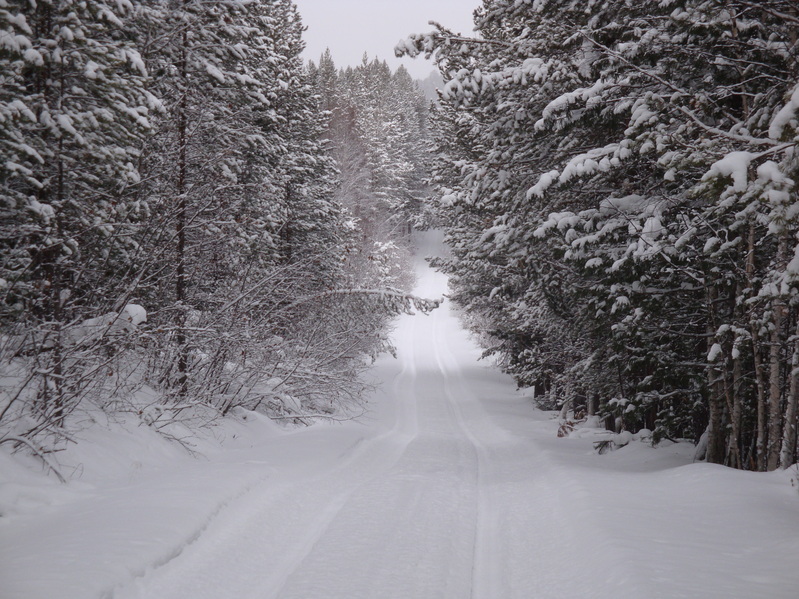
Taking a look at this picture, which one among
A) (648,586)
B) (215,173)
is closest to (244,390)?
(215,173)

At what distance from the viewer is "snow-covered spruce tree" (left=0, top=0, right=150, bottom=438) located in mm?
6520

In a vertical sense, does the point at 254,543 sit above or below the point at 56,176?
below

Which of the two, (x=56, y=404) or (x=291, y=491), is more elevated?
(x=56, y=404)

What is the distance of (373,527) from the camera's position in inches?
238

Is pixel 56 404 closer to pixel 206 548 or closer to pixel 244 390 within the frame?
pixel 206 548

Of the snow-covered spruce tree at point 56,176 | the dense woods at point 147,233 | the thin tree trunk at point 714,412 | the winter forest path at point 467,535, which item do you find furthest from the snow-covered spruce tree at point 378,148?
the snow-covered spruce tree at point 56,176

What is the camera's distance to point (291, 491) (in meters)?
7.04

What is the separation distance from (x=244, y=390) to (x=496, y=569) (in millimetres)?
8722

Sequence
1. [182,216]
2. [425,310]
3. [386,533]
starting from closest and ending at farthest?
[386,533] < [182,216] < [425,310]

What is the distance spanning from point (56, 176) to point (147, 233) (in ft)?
5.00

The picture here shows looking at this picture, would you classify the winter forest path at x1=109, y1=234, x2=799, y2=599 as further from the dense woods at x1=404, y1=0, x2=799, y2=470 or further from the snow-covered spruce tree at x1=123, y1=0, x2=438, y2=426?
the snow-covered spruce tree at x1=123, y1=0, x2=438, y2=426

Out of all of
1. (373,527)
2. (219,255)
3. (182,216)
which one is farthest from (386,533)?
(219,255)

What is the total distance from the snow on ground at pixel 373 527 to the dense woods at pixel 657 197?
5.27 ft

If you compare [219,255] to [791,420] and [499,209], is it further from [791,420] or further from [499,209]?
[791,420]
